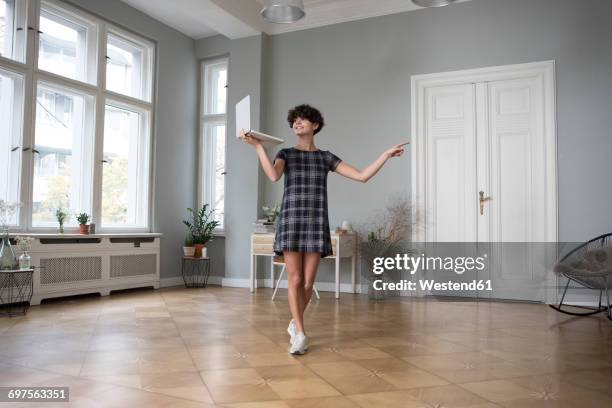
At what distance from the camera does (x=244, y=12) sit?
6.69 m

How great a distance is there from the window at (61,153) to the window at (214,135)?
184cm

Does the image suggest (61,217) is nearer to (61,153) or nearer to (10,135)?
(61,153)

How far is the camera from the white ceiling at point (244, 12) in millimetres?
6344

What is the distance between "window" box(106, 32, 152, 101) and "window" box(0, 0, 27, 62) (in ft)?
3.78

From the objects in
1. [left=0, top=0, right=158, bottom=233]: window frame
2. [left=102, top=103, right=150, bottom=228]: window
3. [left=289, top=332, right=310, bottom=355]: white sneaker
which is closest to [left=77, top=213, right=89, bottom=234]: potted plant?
[left=0, top=0, right=158, bottom=233]: window frame

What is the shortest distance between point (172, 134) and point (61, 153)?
1.74m

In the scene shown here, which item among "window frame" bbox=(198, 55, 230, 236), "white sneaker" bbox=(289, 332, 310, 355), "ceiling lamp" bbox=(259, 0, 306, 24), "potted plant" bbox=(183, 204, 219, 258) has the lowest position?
"white sneaker" bbox=(289, 332, 310, 355)

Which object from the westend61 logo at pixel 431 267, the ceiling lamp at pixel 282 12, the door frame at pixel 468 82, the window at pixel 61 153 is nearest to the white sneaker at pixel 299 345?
the ceiling lamp at pixel 282 12

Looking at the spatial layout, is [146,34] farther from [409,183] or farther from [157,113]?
[409,183]

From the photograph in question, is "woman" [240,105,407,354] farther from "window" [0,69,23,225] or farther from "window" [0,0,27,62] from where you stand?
"window" [0,0,27,62]

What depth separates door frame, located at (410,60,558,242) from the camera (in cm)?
557

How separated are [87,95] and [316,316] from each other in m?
3.89

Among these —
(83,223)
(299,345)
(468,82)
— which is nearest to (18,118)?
(83,223)

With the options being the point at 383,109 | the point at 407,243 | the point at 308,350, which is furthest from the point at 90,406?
the point at 383,109
